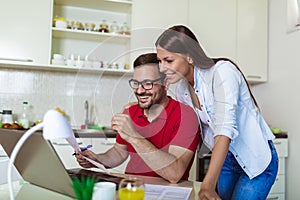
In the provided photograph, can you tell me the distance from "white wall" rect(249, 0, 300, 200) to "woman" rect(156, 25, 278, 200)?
1.53m

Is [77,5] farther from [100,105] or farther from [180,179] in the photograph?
[180,179]

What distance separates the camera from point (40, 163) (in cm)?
86

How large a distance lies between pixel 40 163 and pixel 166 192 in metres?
0.39

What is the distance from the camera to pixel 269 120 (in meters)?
3.04

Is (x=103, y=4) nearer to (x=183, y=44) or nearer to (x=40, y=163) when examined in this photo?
Result: (x=183, y=44)

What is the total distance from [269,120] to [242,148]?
1.89m

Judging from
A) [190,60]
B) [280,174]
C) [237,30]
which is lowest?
[280,174]

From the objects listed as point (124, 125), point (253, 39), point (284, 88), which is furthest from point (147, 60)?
point (253, 39)

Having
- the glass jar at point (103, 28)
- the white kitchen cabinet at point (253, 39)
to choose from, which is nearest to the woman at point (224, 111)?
the glass jar at point (103, 28)

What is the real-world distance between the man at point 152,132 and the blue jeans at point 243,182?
0.15 m

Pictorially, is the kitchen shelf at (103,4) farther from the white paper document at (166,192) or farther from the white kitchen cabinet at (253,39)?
the white paper document at (166,192)

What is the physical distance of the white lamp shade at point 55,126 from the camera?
22.4 inches

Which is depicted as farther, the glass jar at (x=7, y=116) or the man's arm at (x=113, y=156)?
the glass jar at (x=7, y=116)

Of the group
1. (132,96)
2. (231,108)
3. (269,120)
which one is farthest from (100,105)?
(269,120)
